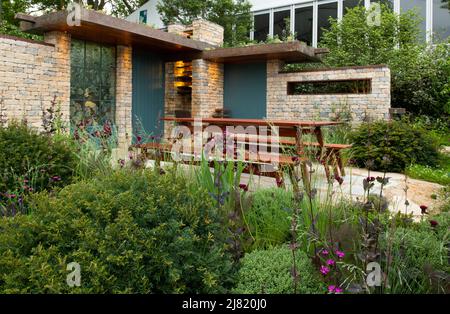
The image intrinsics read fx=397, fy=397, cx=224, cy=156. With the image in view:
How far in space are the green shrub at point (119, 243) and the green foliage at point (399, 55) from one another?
954 centimetres

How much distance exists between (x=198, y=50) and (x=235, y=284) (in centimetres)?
913

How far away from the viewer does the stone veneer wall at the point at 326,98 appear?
28.9 feet

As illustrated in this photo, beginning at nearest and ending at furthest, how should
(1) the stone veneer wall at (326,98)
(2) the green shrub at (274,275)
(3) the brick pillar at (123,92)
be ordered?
(2) the green shrub at (274,275) < (1) the stone veneer wall at (326,98) < (3) the brick pillar at (123,92)

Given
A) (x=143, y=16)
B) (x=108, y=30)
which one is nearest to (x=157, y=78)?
(x=108, y=30)

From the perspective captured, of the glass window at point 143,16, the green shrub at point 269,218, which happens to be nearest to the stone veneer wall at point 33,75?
the green shrub at point 269,218

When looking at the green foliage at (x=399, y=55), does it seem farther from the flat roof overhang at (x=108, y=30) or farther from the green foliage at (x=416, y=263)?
the green foliage at (x=416, y=263)

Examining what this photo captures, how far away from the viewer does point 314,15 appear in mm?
15234

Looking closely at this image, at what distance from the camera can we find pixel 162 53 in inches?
434

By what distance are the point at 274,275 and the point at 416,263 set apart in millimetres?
725

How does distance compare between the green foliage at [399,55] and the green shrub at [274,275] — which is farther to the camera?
the green foliage at [399,55]

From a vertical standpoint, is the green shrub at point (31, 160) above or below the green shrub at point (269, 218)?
above
